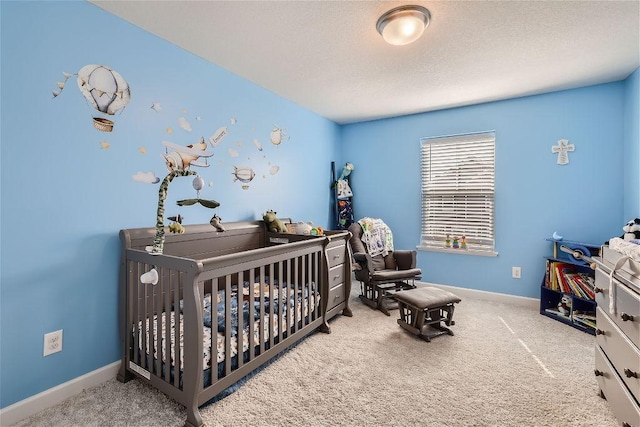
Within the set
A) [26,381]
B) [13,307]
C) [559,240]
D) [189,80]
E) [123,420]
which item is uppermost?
[189,80]

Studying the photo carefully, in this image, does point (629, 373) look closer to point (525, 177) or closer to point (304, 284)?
point (304, 284)

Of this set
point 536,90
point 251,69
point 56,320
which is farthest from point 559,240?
point 56,320

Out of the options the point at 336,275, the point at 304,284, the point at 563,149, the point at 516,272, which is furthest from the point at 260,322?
the point at 563,149

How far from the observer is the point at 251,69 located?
2.50 meters

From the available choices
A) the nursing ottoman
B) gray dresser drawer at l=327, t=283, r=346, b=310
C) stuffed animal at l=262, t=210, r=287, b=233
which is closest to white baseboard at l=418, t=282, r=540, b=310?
the nursing ottoman

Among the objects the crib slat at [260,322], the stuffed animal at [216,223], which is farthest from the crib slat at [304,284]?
the stuffed animal at [216,223]

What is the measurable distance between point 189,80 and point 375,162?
2549 mm

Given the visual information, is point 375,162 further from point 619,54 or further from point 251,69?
point 619,54

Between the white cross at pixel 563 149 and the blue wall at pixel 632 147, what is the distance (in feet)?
1.31

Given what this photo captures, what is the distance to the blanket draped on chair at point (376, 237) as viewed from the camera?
11.3 feet

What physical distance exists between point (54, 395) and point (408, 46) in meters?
3.10

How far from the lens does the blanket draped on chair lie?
3.44m

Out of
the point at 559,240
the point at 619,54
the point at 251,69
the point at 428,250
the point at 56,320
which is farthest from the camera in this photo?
the point at 428,250

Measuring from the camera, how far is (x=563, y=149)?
2939 millimetres
